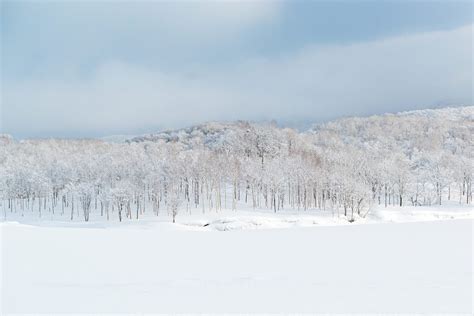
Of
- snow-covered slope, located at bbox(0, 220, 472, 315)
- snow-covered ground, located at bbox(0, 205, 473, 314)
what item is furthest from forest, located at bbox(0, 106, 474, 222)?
snow-covered slope, located at bbox(0, 220, 472, 315)

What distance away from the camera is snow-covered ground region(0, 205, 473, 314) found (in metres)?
11.7

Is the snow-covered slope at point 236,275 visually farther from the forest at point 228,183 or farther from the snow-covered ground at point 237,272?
the forest at point 228,183

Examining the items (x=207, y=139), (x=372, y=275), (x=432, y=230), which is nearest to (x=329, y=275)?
(x=372, y=275)

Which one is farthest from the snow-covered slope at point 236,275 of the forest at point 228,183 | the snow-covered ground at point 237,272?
the forest at point 228,183

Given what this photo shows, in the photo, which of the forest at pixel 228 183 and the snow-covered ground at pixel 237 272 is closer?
the snow-covered ground at pixel 237 272

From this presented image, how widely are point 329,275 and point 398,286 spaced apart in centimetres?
237

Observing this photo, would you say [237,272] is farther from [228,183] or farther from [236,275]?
[228,183]

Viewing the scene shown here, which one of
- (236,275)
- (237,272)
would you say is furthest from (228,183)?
(236,275)

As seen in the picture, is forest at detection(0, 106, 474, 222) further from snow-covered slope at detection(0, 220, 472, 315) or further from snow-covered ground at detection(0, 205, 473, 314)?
snow-covered slope at detection(0, 220, 472, 315)

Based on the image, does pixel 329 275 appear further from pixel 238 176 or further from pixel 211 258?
pixel 238 176

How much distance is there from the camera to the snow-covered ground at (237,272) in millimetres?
11664

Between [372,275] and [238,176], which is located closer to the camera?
[372,275]

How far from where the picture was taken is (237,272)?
50.0 feet

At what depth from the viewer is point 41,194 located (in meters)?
85.1
